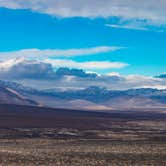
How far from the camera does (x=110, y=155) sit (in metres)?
42.0

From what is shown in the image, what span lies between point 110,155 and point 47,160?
24.1 ft

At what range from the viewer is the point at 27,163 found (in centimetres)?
3434

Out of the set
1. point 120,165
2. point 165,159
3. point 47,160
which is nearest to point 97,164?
point 120,165

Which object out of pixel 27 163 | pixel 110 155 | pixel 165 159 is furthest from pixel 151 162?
pixel 27 163

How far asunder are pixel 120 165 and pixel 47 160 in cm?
640

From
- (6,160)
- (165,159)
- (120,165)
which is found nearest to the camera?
(120,165)

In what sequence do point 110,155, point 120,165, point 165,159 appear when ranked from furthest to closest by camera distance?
1. point 110,155
2. point 165,159
3. point 120,165

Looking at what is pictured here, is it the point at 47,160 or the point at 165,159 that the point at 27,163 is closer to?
the point at 47,160

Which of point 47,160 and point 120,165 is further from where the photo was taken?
point 47,160

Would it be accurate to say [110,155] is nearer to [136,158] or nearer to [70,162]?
[136,158]

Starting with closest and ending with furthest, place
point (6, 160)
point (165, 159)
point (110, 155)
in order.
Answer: point (6, 160)
point (165, 159)
point (110, 155)

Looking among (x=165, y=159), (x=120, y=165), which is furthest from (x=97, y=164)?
(x=165, y=159)

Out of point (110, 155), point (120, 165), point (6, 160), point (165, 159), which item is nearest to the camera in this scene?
point (120, 165)

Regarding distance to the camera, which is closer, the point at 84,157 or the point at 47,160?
the point at 47,160
